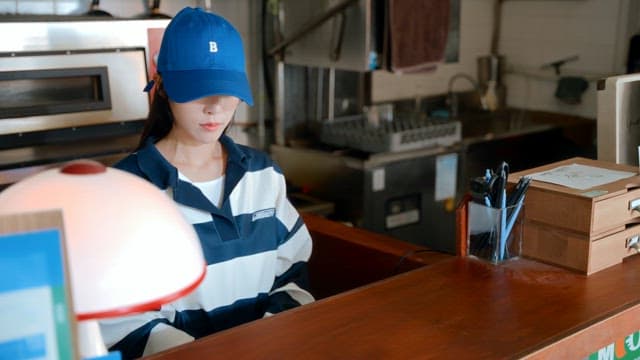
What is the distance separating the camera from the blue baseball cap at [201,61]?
148cm

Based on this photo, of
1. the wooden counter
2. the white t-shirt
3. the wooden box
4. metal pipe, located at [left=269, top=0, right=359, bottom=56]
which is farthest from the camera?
metal pipe, located at [left=269, top=0, right=359, bottom=56]

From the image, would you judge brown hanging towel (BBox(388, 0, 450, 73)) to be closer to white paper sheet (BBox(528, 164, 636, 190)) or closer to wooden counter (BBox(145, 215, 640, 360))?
white paper sheet (BBox(528, 164, 636, 190))

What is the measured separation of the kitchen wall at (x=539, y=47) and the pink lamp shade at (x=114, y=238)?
3157 mm

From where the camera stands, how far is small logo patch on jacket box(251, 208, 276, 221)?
1.68m

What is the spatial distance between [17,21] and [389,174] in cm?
161

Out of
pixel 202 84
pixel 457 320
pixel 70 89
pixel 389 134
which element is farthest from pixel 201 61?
Answer: pixel 389 134

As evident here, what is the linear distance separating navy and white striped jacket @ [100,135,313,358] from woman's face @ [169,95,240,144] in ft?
0.30

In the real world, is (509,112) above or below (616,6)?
below

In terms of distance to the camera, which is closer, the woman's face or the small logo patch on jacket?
the woman's face

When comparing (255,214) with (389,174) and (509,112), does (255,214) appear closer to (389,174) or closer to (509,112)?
(389,174)

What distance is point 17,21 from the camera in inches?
87.7

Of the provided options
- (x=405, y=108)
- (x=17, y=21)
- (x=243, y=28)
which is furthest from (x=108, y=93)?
(x=405, y=108)

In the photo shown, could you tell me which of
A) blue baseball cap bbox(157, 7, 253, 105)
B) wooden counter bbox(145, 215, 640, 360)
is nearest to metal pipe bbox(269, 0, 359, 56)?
blue baseball cap bbox(157, 7, 253, 105)

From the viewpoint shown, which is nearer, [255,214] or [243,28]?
[255,214]
